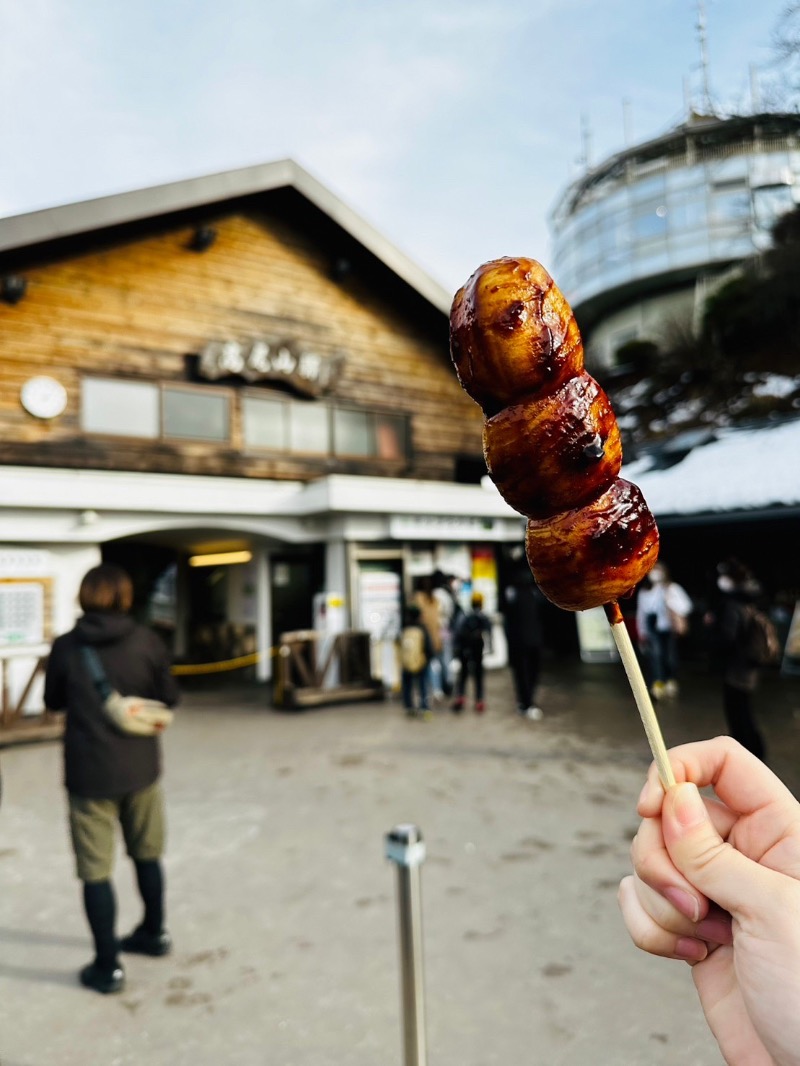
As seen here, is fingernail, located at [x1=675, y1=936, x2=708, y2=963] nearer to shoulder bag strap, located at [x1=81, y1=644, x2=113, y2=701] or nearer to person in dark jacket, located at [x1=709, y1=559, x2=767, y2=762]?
shoulder bag strap, located at [x1=81, y1=644, x2=113, y2=701]

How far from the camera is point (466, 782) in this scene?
6945 mm

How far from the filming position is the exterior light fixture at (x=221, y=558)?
15.6 metres

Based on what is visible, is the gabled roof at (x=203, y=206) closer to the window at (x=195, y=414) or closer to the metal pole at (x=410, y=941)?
the window at (x=195, y=414)

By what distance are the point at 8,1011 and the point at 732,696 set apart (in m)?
5.95

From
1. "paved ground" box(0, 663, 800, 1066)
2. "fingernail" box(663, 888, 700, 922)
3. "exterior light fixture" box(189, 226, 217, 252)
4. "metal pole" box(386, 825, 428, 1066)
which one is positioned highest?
"exterior light fixture" box(189, 226, 217, 252)

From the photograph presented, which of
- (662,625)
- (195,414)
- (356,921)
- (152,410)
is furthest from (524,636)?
(152,410)

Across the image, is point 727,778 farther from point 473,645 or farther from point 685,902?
point 473,645

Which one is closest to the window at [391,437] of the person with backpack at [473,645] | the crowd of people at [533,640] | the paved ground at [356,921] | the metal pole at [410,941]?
the crowd of people at [533,640]

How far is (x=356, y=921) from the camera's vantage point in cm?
427

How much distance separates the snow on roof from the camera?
11281 millimetres

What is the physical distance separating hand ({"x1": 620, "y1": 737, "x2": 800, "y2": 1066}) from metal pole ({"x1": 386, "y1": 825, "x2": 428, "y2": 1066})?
138 centimetres

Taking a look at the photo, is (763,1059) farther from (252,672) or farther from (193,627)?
(193,627)

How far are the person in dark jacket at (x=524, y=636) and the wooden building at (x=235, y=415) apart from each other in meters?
3.71

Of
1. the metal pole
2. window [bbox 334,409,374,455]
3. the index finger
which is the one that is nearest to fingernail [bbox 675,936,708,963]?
the index finger
